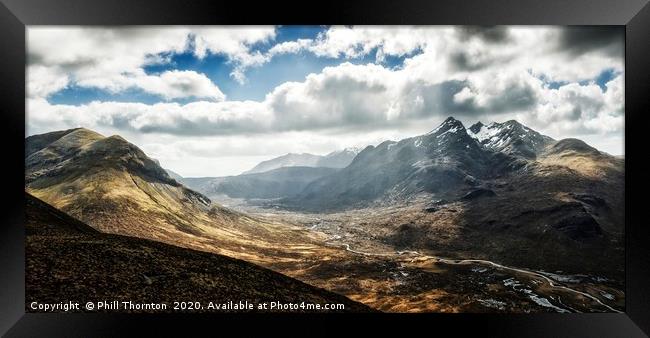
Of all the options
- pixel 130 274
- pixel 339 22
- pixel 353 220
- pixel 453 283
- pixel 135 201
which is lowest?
pixel 353 220

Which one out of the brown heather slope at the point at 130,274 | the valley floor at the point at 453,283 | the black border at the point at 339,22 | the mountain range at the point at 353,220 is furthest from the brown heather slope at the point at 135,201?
the black border at the point at 339,22

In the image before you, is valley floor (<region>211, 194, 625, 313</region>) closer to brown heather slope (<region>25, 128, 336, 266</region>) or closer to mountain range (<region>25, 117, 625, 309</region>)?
mountain range (<region>25, 117, 625, 309</region>)

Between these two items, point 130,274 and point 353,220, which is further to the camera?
point 353,220

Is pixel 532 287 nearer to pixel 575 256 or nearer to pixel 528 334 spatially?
pixel 575 256

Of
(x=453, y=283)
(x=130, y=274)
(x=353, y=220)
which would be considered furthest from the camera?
(x=353, y=220)

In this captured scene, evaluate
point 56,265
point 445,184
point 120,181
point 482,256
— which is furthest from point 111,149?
point 445,184

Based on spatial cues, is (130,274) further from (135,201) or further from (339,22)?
(135,201)

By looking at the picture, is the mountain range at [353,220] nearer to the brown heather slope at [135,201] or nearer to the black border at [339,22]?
the brown heather slope at [135,201]

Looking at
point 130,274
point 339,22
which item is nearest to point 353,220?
point 130,274
